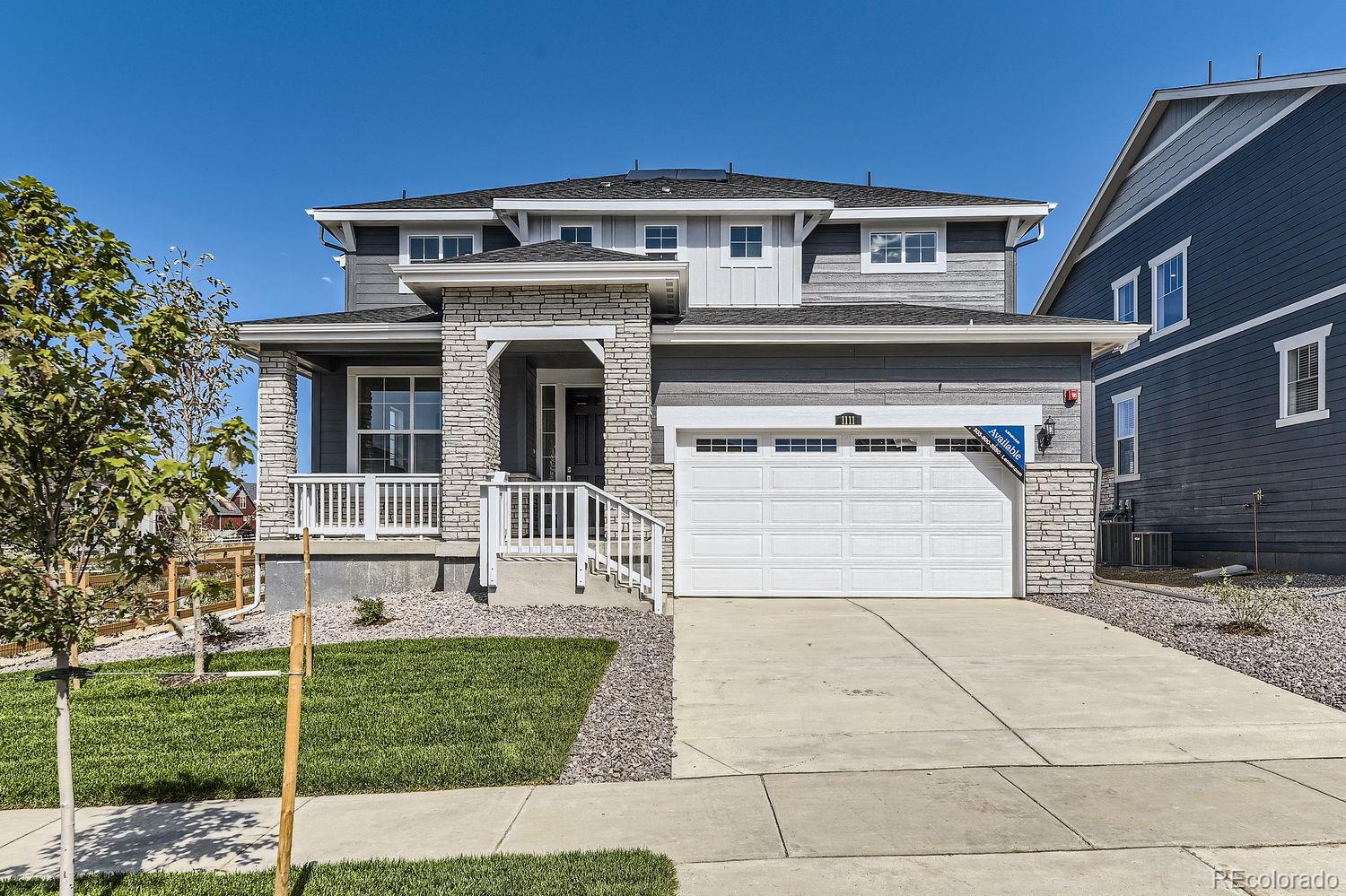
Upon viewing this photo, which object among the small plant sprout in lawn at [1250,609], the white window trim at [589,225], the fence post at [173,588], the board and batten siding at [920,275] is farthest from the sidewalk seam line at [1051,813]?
the white window trim at [589,225]

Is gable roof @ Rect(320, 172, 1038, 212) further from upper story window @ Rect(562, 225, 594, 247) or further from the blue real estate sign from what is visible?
the blue real estate sign

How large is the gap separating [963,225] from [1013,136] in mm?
11354

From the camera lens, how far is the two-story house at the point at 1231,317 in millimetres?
12781

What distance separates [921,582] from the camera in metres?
10.7

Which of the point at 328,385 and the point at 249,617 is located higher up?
the point at 328,385

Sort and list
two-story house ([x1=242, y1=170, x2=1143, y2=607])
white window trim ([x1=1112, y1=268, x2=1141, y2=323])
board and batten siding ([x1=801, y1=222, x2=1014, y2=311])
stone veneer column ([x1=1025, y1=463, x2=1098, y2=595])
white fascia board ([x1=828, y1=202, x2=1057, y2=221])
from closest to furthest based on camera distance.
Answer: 1. two-story house ([x1=242, y1=170, x2=1143, y2=607])
2. stone veneer column ([x1=1025, y1=463, x2=1098, y2=595])
3. white fascia board ([x1=828, y1=202, x2=1057, y2=221])
4. board and batten siding ([x1=801, y1=222, x2=1014, y2=311])
5. white window trim ([x1=1112, y1=268, x2=1141, y2=323])

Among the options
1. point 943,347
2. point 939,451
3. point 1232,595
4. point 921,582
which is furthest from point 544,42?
point 1232,595

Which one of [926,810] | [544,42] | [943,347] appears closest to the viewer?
[926,810]

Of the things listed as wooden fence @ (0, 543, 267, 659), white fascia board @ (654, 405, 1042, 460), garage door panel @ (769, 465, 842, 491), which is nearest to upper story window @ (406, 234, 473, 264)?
white fascia board @ (654, 405, 1042, 460)

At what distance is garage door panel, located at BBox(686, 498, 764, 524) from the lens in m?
10.8

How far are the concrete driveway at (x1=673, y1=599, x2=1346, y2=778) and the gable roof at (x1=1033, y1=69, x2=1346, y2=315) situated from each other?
1043 cm

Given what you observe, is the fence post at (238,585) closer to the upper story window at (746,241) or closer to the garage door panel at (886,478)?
the upper story window at (746,241)

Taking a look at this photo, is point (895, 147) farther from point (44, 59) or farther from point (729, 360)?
point (44, 59)

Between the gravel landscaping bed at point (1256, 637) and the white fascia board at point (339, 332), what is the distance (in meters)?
9.15
